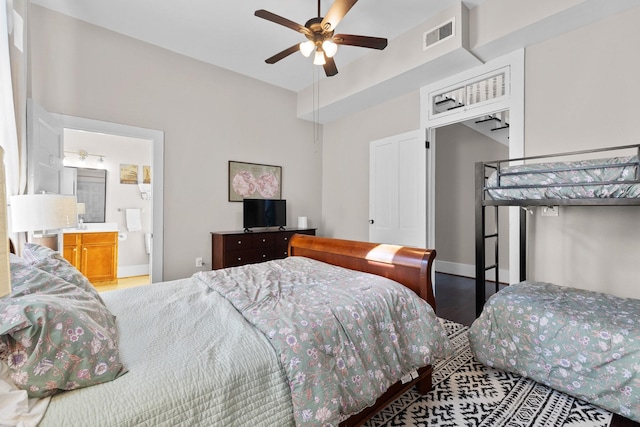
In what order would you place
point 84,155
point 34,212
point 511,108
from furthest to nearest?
point 84,155 → point 511,108 → point 34,212

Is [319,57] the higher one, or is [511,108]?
[319,57]

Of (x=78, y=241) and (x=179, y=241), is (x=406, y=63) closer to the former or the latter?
(x=179, y=241)

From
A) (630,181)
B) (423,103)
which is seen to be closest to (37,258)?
(630,181)

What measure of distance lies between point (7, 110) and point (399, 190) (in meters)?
3.91

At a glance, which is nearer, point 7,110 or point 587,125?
point 7,110

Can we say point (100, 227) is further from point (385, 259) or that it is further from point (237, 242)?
point (385, 259)

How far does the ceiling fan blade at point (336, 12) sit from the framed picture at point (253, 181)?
8.26ft

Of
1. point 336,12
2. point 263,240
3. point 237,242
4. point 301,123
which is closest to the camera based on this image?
point 336,12

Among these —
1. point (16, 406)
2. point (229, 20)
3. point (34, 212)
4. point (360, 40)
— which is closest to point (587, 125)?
point (360, 40)

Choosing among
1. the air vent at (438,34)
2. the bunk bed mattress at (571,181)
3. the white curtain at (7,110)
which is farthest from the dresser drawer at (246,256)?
the air vent at (438,34)

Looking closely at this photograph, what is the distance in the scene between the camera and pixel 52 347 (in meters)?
0.85

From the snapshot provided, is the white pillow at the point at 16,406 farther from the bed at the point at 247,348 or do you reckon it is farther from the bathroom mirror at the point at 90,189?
the bathroom mirror at the point at 90,189

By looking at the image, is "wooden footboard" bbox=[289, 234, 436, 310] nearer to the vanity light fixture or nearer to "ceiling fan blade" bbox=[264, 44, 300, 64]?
"ceiling fan blade" bbox=[264, 44, 300, 64]

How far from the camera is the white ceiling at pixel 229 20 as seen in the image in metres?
2.93
